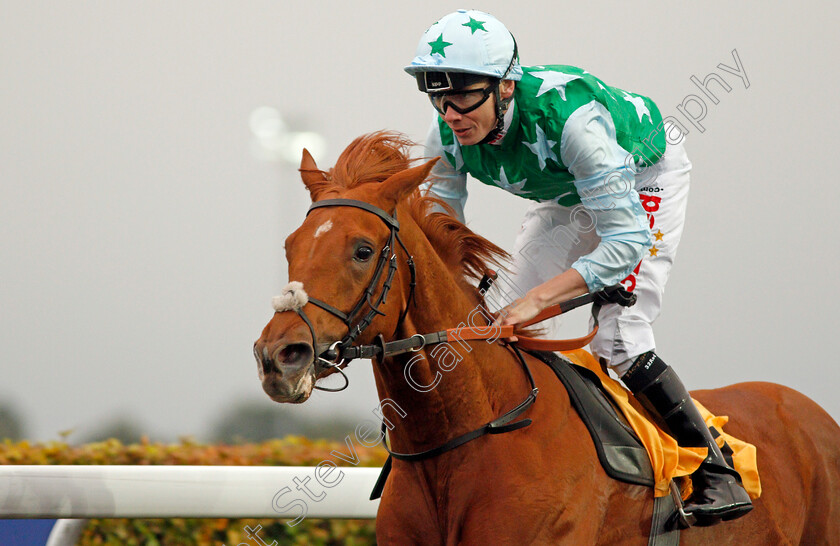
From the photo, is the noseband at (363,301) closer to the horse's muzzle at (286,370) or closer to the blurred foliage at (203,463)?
the horse's muzzle at (286,370)

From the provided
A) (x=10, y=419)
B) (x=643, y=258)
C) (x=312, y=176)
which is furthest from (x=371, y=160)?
(x=10, y=419)

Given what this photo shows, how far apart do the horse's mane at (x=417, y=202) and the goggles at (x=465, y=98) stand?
0.16 meters

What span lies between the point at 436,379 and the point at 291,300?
0.51 meters

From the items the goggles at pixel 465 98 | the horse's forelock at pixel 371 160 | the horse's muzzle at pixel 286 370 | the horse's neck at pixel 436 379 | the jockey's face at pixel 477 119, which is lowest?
the horse's neck at pixel 436 379

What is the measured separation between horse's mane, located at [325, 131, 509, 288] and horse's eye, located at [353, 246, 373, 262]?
0.90ft

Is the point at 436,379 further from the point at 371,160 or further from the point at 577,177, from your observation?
the point at 577,177

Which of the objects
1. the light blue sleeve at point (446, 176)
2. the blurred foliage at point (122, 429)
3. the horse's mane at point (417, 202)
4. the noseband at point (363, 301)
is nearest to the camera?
the noseband at point (363, 301)

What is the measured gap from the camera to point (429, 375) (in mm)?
2090

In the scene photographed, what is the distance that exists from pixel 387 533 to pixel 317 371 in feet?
2.13

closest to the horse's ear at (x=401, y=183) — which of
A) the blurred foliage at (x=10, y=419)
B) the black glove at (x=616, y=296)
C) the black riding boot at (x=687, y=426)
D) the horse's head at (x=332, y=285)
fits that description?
the horse's head at (x=332, y=285)

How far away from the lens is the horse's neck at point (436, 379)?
82.4 inches

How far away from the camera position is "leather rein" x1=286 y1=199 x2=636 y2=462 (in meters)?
1.87

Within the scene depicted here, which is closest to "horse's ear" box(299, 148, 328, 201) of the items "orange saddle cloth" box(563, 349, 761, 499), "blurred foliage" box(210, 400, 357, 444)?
"orange saddle cloth" box(563, 349, 761, 499)

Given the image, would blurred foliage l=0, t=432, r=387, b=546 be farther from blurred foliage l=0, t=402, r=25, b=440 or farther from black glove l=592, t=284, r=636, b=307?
blurred foliage l=0, t=402, r=25, b=440
